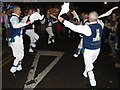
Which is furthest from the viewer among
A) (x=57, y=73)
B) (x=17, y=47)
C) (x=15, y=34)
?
(x=57, y=73)

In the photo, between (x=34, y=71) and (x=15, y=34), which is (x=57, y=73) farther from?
(x=15, y=34)

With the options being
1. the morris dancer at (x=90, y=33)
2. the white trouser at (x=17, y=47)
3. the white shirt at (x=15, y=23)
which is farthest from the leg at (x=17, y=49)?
the morris dancer at (x=90, y=33)

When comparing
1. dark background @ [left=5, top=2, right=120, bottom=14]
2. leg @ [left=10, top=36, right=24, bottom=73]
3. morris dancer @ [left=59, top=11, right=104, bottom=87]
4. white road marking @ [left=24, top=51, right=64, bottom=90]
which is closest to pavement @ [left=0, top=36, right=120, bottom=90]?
white road marking @ [left=24, top=51, right=64, bottom=90]

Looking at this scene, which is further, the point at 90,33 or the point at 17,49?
the point at 17,49

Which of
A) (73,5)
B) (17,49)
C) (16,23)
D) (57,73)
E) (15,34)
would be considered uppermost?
(73,5)

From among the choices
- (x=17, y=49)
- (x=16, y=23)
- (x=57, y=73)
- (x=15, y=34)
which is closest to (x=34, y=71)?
(x=57, y=73)

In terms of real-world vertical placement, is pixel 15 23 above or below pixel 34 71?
above

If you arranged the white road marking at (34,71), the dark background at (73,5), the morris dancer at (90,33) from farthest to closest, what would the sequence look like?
the dark background at (73,5)
the white road marking at (34,71)
the morris dancer at (90,33)

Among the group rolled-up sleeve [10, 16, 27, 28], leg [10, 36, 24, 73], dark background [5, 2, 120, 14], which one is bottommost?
leg [10, 36, 24, 73]

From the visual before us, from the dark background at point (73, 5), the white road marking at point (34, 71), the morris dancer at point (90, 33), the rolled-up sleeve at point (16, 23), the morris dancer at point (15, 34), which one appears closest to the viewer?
the morris dancer at point (90, 33)

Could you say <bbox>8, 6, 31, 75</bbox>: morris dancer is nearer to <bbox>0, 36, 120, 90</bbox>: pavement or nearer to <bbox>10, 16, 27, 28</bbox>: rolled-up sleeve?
<bbox>10, 16, 27, 28</bbox>: rolled-up sleeve

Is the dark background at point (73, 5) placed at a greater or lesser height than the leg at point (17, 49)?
greater

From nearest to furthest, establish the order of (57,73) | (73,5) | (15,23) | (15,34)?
1. (15,23)
2. (15,34)
3. (57,73)
4. (73,5)

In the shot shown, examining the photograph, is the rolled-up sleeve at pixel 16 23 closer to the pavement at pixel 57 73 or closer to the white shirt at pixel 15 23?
the white shirt at pixel 15 23
